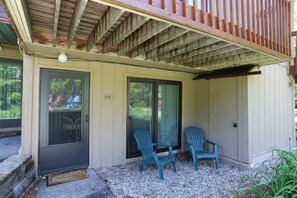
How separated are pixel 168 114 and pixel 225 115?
1.45 meters

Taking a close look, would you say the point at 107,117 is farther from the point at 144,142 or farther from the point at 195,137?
the point at 195,137

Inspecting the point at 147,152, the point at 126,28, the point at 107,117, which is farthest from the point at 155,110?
the point at 126,28

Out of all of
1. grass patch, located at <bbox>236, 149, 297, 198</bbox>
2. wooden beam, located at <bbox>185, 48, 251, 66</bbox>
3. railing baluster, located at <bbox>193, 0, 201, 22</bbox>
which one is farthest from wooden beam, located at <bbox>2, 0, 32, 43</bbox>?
wooden beam, located at <bbox>185, 48, 251, 66</bbox>

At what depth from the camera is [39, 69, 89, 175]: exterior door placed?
11.1 ft

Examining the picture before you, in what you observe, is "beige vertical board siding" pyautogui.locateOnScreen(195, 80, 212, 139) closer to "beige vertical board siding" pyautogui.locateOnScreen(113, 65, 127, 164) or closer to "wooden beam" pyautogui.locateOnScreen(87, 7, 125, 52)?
"beige vertical board siding" pyautogui.locateOnScreen(113, 65, 127, 164)

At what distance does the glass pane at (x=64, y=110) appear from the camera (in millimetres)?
3490

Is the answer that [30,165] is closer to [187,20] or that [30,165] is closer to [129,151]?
[129,151]

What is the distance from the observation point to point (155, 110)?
4.62 m

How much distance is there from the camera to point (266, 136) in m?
4.54

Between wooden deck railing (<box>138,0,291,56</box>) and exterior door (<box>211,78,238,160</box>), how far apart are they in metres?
1.35

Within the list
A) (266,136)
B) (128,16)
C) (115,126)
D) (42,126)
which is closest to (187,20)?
Answer: (128,16)

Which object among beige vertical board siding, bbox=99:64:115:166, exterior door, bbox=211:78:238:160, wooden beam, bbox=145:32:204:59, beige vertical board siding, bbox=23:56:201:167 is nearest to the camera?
wooden beam, bbox=145:32:204:59

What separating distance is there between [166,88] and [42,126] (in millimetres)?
3007

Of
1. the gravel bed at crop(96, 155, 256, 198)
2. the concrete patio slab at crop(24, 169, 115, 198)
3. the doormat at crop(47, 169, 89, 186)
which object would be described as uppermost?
the doormat at crop(47, 169, 89, 186)
